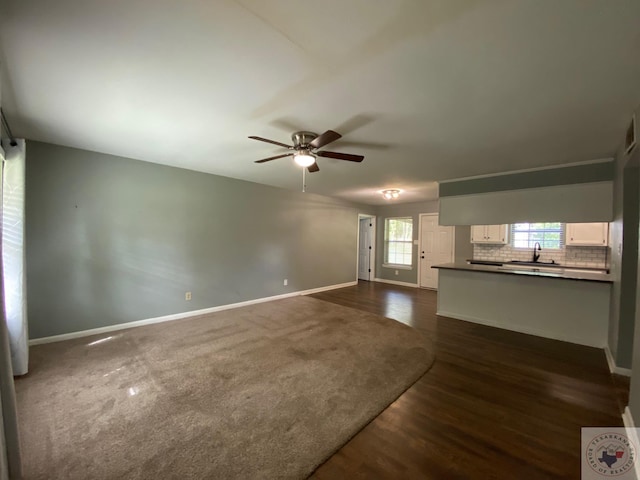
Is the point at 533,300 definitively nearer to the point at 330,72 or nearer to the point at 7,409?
the point at 330,72

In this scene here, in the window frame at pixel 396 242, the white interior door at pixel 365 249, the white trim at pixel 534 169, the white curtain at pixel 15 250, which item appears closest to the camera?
the white curtain at pixel 15 250

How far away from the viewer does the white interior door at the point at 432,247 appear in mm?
→ 6863

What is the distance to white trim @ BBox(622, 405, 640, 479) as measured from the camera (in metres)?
1.61

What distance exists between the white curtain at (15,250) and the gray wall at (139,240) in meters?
0.67

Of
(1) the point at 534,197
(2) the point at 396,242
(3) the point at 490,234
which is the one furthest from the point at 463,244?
(1) the point at 534,197

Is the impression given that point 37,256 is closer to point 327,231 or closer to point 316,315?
point 316,315

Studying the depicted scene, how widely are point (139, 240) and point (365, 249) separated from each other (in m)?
6.49

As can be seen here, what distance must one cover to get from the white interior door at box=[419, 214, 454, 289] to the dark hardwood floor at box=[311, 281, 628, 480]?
3542 mm

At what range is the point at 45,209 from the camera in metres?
3.28

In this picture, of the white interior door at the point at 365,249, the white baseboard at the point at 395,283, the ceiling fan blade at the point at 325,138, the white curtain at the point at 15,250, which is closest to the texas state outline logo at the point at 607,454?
the ceiling fan blade at the point at 325,138

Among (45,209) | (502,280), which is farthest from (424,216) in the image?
(45,209)

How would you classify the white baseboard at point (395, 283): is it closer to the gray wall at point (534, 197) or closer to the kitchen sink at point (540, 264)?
the kitchen sink at point (540, 264)

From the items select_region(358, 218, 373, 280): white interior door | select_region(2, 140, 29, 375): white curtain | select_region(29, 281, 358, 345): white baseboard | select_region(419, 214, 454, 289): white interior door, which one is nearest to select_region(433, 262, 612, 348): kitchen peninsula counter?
select_region(419, 214, 454, 289): white interior door

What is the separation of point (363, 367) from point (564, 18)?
3.02 metres
